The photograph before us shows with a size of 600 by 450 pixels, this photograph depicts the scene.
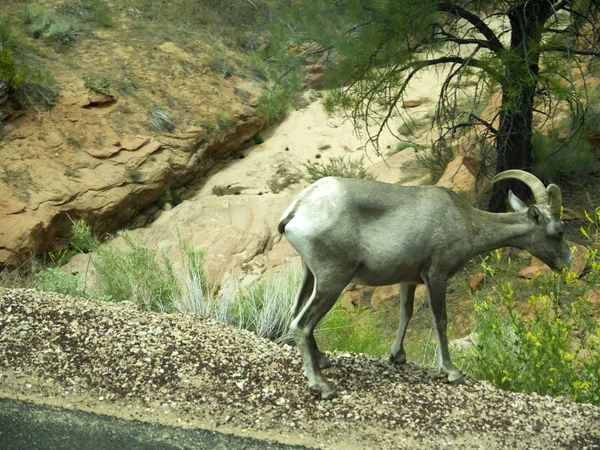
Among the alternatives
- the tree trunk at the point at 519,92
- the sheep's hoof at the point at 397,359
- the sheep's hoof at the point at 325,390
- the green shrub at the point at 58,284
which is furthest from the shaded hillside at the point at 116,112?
the sheep's hoof at the point at 325,390

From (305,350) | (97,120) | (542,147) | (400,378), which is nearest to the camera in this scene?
(305,350)

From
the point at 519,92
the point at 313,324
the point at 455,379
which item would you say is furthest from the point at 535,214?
the point at 519,92

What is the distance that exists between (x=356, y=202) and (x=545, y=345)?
1.81 meters

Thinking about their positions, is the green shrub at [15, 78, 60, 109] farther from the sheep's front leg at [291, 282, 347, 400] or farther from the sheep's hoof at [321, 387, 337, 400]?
the sheep's hoof at [321, 387, 337, 400]

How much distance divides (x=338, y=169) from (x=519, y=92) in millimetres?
6437

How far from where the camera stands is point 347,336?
338 inches

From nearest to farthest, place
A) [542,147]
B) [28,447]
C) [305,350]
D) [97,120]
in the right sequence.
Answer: [28,447], [305,350], [542,147], [97,120]

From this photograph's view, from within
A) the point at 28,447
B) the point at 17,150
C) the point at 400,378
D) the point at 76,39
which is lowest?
the point at 17,150

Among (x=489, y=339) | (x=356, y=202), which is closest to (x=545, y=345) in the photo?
(x=489, y=339)

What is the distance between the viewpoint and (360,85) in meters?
10.4

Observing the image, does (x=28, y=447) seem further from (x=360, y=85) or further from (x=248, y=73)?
(x=248, y=73)

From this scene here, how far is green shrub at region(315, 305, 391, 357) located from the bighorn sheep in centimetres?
201

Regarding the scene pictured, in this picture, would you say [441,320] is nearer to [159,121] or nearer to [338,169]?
[338,169]

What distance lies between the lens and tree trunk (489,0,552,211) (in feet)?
30.0
